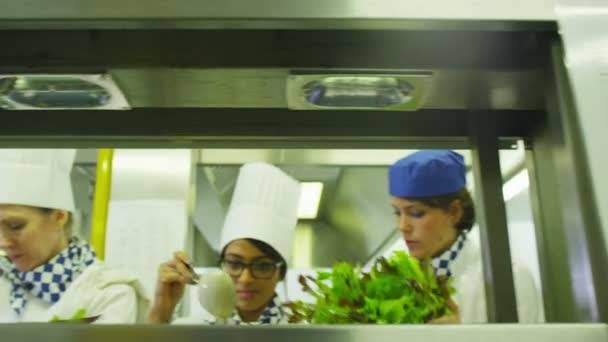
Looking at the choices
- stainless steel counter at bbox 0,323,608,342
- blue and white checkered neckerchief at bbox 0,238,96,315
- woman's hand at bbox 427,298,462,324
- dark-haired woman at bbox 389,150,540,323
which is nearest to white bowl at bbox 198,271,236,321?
woman's hand at bbox 427,298,462,324

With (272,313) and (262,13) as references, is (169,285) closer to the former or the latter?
(272,313)

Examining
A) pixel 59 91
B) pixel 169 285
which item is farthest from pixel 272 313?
pixel 59 91

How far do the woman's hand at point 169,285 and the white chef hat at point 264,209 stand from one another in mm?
332

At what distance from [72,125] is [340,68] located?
0.26 m

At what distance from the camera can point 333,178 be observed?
1947mm

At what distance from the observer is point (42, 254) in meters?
1.21

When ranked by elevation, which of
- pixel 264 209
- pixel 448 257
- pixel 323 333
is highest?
pixel 264 209

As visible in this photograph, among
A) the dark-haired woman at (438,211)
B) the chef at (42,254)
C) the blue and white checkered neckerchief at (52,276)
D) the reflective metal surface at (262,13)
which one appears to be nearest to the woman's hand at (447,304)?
the reflective metal surface at (262,13)

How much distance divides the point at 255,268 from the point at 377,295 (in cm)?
86

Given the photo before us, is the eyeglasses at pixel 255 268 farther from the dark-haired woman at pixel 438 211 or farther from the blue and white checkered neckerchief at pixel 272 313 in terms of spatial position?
the dark-haired woman at pixel 438 211

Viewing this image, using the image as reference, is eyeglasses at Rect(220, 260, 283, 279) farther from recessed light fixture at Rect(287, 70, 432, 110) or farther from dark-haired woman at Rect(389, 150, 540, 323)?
recessed light fixture at Rect(287, 70, 432, 110)

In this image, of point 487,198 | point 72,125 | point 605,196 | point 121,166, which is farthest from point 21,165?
point 605,196

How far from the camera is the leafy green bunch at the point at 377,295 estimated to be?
49cm

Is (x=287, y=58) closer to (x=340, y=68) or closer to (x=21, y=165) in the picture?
(x=340, y=68)
